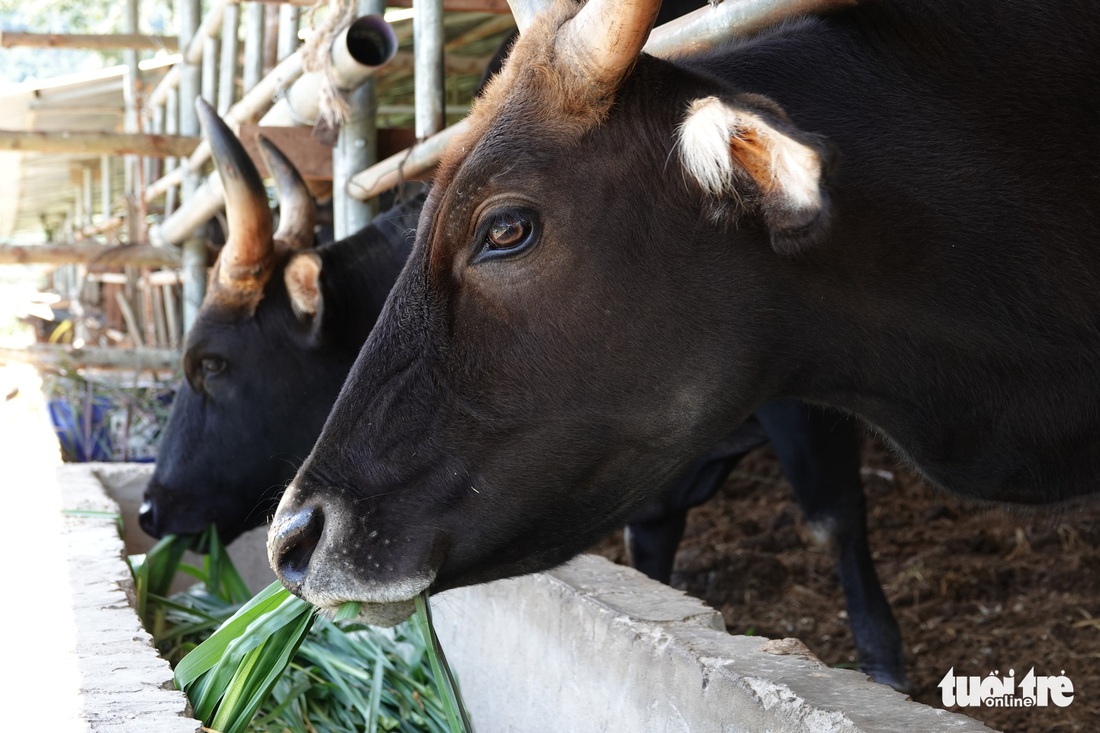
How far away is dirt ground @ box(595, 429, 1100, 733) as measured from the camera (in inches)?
155

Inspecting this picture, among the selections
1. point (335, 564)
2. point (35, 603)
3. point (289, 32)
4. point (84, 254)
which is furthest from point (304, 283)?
point (84, 254)

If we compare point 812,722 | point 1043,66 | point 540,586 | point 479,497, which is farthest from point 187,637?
point 1043,66

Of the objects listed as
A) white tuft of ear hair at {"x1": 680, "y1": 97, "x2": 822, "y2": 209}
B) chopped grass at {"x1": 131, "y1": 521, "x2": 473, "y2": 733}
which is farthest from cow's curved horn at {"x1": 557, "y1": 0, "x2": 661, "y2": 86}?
chopped grass at {"x1": 131, "y1": 521, "x2": 473, "y2": 733}

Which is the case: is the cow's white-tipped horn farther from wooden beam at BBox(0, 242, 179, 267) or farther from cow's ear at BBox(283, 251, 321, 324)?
wooden beam at BBox(0, 242, 179, 267)

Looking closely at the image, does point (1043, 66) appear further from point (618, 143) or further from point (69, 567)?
point (69, 567)

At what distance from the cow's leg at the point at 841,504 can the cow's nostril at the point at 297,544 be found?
2.17 metres

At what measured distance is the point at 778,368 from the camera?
7.24ft

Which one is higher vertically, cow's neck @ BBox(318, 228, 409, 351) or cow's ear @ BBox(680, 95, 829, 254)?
cow's ear @ BBox(680, 95, 829, 254)

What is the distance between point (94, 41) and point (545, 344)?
7857 mm

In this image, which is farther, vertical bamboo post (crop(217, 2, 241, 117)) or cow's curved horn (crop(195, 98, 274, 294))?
vertical bamboo post (crop(217, 2, 241, 117))

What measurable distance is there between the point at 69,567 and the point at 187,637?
0.63m

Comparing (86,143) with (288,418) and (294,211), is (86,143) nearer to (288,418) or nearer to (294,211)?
(294,211)

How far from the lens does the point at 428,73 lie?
4.11 m

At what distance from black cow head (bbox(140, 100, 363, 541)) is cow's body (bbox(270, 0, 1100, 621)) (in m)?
1.94
